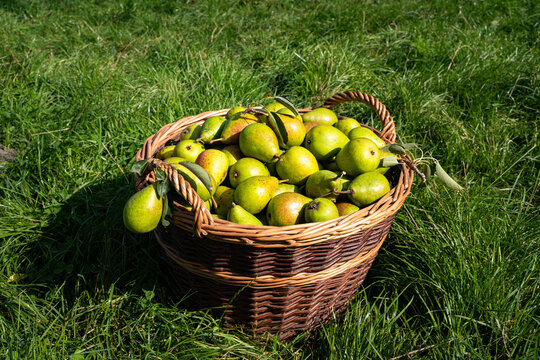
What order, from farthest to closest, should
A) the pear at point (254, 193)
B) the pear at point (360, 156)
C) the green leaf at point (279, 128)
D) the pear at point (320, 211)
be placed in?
1. the green leaf at point (279, 128)
2. the pear at point (360, 156)
3. the pear at point (254, 193)
4. the pear at point (320, 211)

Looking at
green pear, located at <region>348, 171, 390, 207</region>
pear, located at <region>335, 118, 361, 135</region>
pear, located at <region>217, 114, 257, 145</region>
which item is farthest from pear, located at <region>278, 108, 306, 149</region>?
green pear, located at <region>348, 171, 390, 207</region>

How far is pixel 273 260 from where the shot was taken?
6.37 ft

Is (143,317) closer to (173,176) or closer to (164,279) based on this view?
(164,279)

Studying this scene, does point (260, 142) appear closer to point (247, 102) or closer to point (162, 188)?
point (162, 188)

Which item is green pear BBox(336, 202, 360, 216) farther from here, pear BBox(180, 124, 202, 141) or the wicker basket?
pear BBox(180, 124, 202, 141)

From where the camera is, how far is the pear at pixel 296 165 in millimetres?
2330

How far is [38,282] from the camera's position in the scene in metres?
2.56

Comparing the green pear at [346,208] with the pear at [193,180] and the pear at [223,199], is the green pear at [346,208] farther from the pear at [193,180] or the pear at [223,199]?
the pear at [193,180]

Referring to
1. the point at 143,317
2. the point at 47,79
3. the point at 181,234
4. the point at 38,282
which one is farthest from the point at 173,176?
the point at 47,79

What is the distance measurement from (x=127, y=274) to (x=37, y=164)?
1.21 meters

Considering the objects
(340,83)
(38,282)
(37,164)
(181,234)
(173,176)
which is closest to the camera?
(173,176)

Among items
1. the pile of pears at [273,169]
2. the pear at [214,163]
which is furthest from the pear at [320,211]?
the pear at [214,163]

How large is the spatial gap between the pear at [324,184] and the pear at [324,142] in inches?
8.5

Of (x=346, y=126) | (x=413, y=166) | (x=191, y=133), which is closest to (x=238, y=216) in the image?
(x=191, y=133)
